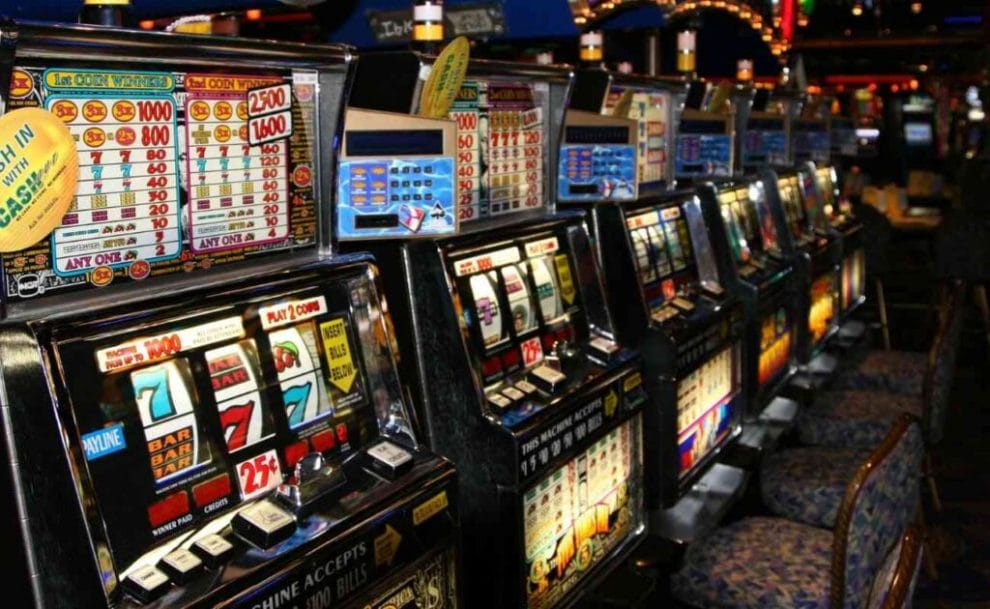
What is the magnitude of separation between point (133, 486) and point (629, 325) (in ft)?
7.70

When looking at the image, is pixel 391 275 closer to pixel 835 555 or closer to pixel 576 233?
pixel 576 233

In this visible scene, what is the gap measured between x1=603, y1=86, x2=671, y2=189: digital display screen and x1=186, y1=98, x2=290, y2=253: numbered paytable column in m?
2.28

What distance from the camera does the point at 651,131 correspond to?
15.0ft

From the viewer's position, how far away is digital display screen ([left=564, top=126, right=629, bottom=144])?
3562 millimetres

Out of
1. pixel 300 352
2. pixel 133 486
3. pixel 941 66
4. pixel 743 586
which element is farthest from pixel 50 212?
pixel 941 66

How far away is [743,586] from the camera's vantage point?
3.25m

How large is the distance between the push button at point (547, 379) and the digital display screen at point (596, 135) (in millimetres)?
932

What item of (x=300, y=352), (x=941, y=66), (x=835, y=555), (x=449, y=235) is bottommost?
(x=835, y=555)

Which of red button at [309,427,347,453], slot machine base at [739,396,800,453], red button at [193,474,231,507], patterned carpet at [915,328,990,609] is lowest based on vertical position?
patterned carpet at [915,328,990,609]

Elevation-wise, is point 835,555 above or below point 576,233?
below

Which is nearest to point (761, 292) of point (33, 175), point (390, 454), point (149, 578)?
point (390, 454)

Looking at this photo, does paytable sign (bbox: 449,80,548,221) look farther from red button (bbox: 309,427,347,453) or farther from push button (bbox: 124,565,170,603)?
push button (bbox: 124,565,170,603)

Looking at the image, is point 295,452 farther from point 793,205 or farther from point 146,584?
point 793,205

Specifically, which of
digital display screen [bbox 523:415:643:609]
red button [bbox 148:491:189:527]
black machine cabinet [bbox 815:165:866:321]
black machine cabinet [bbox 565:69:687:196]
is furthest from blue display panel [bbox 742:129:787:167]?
red button [bbox 148:491:189:527]
